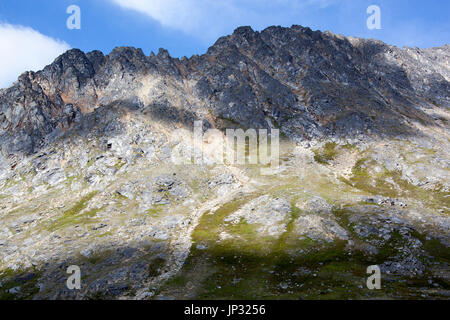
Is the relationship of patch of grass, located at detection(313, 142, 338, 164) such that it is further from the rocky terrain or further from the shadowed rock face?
the shadowed rock face

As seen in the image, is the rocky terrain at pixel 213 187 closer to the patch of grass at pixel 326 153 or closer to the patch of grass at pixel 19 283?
the patch of grass at pixel 19 283

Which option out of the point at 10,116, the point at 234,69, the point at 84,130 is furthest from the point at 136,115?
the point at 234,69

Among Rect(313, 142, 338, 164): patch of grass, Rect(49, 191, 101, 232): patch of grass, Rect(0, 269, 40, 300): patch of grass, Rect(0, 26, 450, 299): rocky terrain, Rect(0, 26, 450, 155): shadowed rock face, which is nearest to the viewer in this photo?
Rect(0, 26, 450, 299): rocky terrain

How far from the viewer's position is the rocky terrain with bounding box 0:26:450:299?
53375mm

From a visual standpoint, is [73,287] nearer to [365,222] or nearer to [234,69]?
[365,222]

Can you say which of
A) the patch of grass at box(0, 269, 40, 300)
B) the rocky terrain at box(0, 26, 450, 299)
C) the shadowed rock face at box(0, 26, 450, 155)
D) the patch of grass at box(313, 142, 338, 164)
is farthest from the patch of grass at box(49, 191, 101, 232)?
the patch of grass at box(313, 142, 338, 164)

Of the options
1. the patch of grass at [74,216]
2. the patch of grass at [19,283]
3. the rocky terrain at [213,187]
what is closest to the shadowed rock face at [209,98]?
the rocky terrain at [213,187]

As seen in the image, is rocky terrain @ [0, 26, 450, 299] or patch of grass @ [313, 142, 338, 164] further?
patch of grass @ [313, 142, 338, 164]

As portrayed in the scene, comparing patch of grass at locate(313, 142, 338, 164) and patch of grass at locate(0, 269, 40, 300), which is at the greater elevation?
patch of grass at locate(313, 142, 338, 164)

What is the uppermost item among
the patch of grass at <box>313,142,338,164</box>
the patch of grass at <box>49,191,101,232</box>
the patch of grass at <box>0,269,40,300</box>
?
the patch of grass at <box>313,142,338,164</box>

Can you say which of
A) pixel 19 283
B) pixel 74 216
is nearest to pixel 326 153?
pixel 74 216

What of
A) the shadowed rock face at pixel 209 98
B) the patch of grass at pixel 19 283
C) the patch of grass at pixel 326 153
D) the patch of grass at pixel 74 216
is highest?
the shadowed rock face at pixel 209 98

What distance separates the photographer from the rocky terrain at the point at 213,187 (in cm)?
5338
